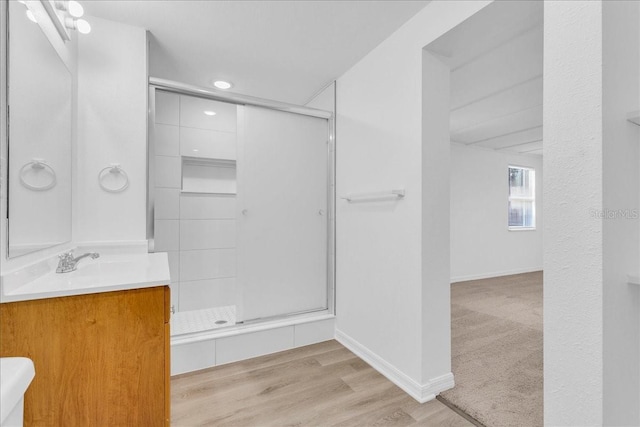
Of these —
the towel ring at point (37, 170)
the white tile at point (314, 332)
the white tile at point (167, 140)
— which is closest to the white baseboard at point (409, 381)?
the white tile at point (314, 332)

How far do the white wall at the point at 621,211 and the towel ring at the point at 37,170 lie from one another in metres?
1.94

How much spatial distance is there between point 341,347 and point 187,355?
1118 millimetres

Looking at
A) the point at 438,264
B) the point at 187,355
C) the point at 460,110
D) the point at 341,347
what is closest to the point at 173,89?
the point at 187,355

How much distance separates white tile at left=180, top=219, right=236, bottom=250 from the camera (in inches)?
113

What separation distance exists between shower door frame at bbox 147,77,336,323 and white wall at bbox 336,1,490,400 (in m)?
0.11

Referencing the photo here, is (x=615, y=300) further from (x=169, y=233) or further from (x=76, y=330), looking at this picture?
(x=169, y=233)

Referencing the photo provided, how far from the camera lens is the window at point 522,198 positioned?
5.15 metres

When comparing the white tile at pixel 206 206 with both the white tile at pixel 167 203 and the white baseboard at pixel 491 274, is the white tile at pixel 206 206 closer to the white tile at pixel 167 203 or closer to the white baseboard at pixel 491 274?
the white tile at pixel 167 203

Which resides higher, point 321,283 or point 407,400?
point 321,283

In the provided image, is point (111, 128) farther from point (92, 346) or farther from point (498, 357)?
Answer: point (498, 357)

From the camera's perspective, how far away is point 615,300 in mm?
841

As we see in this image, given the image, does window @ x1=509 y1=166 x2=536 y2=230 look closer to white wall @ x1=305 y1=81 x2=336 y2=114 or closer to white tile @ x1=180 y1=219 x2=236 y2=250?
white wall @ x1=305 y1=81 x2=336 y2=114

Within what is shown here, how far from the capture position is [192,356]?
199 centimetres

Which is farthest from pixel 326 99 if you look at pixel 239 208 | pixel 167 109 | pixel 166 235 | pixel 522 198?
pixel 522 198
